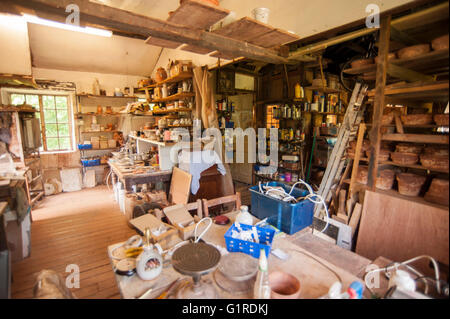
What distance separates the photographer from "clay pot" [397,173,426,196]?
4.67 ft

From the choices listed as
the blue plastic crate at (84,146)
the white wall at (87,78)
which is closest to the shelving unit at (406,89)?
the blue plastic crate at (84,146)

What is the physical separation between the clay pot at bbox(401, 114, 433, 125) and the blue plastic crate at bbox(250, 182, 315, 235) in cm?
90

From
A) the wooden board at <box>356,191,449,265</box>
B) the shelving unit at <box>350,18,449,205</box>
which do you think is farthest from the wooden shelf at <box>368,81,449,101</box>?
the wooden board at <box>356,191,449,265</box>

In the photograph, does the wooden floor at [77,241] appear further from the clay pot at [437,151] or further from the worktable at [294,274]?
the clay pot at [437,151]

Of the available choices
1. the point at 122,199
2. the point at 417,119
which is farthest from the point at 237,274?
the point at 122,199

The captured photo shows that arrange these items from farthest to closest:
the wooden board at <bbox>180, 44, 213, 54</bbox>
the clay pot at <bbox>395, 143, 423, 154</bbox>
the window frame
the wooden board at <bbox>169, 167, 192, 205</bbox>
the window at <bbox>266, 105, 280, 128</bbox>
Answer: the window at <bbox>266, 105, 280, 128</bbox>, the window frame, the wooden board at <bbox>169, 167, 192, 205</bbox>, the wooden board at <bbox>180, 44, 213, 54</bbox>, the clay pot at <bbox>395, 143, 423, 154</bbox>

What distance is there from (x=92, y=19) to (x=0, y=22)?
4.47m

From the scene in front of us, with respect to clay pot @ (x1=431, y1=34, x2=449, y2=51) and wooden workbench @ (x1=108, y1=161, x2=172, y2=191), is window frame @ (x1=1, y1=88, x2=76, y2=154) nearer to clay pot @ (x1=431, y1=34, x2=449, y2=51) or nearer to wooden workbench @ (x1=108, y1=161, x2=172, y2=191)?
wooden workbench @ (x1=108, y1=161, x2=172, y2=191)

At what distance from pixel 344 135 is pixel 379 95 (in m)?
1.34

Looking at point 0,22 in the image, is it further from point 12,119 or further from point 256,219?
point 256,219

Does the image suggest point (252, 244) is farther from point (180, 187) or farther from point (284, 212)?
point (180, 187)

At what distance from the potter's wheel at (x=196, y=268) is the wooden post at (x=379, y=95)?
1.20 m

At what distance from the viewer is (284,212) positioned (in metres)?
1.90

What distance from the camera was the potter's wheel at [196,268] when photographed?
1137 mm
